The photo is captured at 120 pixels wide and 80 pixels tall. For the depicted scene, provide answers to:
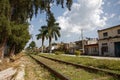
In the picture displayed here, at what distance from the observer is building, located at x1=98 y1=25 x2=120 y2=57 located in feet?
153

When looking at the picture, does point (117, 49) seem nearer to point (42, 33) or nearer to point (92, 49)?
point (92, 49)

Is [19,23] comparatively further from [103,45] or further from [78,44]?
[78,44]

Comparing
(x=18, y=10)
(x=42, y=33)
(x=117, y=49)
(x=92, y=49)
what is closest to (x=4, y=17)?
(x=18, y=10)

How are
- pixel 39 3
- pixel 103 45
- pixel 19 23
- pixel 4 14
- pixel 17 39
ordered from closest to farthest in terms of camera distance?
pixel 4 14, pixel 39 3, pixel 19 23, pixel 17 39, pixel 103 45

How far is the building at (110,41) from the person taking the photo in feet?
153

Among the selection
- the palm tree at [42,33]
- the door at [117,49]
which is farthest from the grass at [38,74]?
the palm tree at [42,33]

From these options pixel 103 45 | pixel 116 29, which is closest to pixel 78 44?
pixel 103 45

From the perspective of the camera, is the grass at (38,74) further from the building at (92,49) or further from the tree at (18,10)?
the building at (92,49)

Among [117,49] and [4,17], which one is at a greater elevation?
[4,17]

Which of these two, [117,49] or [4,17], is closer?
[4,17]

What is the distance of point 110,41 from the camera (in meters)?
49.2

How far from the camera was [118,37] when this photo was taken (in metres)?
46.0

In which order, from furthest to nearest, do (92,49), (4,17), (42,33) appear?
(42,33) < (92,49) < (4,17)

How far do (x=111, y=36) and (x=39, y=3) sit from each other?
33.2 meters
